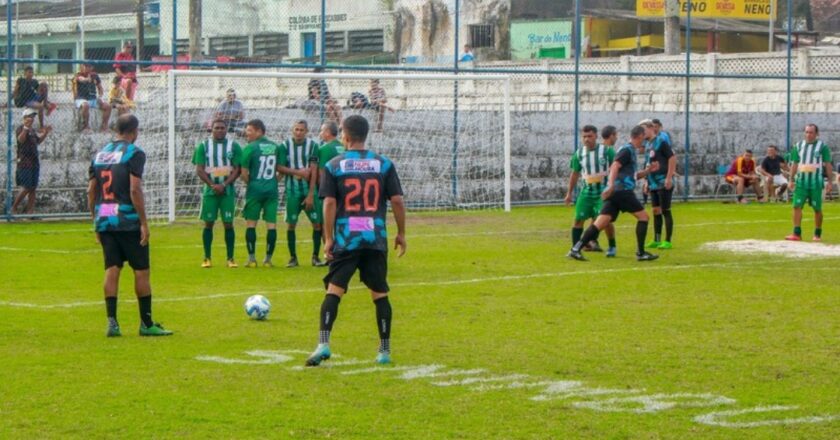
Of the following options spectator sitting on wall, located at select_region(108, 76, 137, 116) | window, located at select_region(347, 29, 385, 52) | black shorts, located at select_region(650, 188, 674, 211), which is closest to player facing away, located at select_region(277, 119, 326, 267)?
black shorts, located at select_region(650, 188, 674, 211)

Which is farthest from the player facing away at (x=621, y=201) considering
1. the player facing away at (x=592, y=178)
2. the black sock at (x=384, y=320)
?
the black sock at (x=384, y=320)

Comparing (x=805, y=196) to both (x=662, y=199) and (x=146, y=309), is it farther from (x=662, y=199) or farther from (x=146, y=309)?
(x=146, y=309)

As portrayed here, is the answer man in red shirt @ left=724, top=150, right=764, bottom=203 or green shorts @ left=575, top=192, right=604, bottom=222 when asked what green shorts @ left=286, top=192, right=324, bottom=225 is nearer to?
green shorts @ left=575, top=192, right=604, bottom=222

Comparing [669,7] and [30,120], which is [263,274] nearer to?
[30,120]

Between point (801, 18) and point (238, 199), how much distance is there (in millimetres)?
39802

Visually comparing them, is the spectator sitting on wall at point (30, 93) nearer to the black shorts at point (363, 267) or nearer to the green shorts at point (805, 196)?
the green shorts at point (805, 196)

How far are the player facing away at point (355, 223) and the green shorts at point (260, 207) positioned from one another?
8.33 metres

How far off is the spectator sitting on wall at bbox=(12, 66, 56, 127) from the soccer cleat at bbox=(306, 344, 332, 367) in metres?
18.3

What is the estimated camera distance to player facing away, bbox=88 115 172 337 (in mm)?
13016

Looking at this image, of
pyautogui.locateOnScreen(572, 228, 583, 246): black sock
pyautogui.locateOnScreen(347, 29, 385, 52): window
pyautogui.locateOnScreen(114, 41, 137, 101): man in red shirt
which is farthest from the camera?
pyautogui.locateOnScreen(347, 29, 385, 52): window

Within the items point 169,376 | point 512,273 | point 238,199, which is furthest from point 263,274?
point 238,199

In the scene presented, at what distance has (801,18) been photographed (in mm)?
62125

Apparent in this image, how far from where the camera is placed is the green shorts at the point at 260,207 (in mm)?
19812

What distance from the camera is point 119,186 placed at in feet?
42.7
